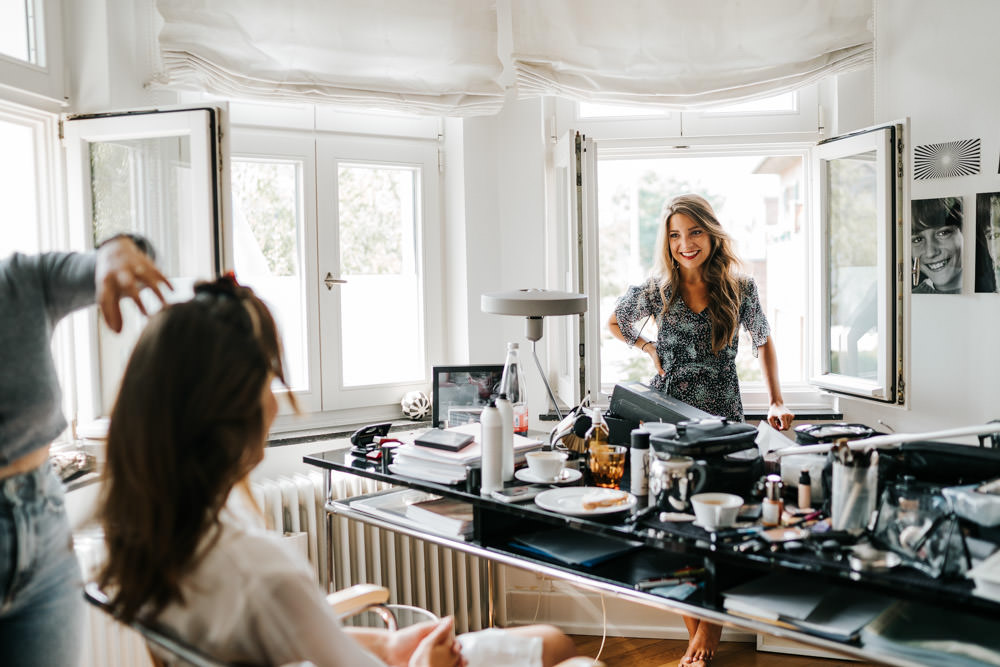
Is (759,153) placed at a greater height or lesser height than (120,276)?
greater

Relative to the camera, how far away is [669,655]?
314cm

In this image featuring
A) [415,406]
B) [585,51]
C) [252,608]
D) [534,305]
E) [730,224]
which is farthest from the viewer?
[730,224]

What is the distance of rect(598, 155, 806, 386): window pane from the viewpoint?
3736mm

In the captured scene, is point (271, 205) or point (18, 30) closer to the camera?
point (18, 30)

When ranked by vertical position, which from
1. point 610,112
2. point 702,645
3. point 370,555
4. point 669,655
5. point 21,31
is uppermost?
point 21,31

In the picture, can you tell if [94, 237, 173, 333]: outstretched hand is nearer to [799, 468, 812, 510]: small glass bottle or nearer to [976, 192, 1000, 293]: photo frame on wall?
[799, 468, 812, 510]: small glass bottle

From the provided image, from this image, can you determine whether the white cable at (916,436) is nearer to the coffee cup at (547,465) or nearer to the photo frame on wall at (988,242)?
the coffee cup at (547,465)

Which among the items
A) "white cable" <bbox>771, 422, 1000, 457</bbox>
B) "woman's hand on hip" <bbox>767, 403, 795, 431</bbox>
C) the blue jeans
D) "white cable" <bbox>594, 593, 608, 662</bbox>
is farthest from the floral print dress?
the blue jeans

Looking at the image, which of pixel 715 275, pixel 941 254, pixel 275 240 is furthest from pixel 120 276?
pixel 941 254

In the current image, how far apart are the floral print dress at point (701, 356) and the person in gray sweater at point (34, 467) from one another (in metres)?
1.87

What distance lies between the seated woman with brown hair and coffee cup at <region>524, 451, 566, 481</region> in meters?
0.88

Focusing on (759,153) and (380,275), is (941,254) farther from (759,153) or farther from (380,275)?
(380,275)

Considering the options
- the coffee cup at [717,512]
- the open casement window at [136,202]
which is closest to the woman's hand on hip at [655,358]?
the coffee cup at [717,512]

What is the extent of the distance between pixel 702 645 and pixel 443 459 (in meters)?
1.40
